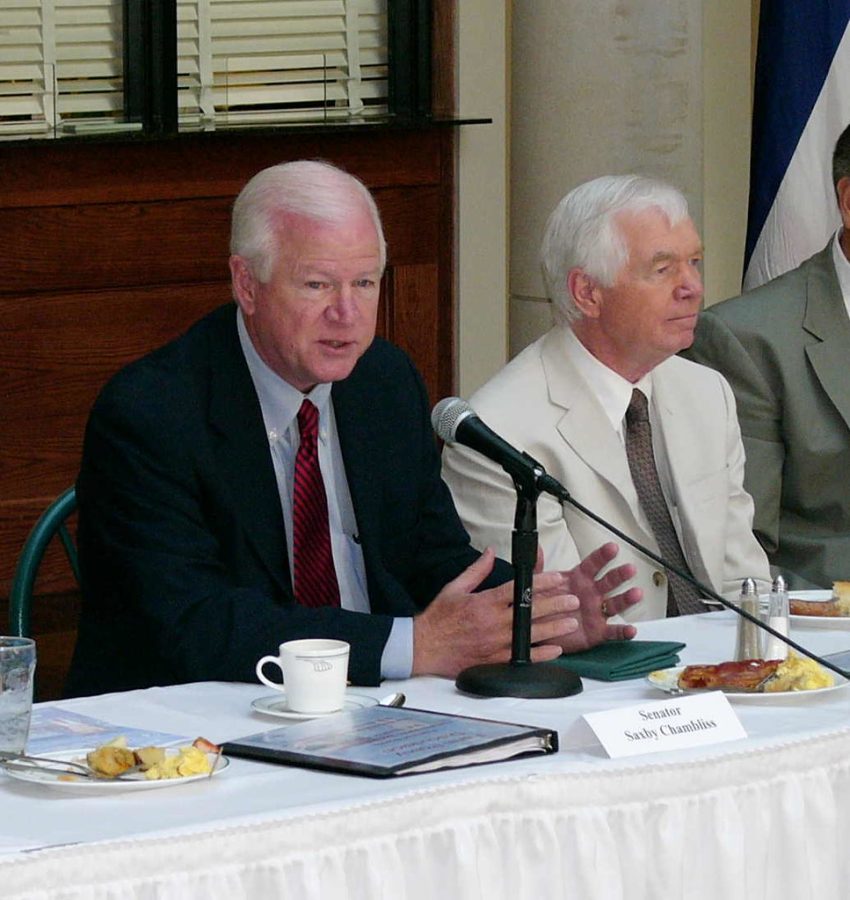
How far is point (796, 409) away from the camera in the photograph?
156 inches

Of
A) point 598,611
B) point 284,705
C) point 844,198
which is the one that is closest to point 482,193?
point 844,198

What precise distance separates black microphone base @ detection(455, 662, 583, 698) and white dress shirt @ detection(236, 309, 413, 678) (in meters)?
0.54

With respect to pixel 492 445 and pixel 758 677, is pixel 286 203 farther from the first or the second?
pixel 758 677

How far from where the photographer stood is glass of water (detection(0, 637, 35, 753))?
200 cm

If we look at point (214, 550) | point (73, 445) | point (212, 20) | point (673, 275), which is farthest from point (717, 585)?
point (212, 20)

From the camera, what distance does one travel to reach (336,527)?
2.97 metres

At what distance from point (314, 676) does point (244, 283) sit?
35.0 inches

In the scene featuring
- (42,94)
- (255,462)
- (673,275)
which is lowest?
(255,462)

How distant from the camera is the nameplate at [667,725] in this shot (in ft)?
6.69

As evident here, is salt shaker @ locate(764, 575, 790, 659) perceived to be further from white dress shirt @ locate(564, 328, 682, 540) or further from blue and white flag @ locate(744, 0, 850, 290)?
blue and white flag @ locate(744, 0, 850, 290)

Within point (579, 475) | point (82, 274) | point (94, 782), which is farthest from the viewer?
point (82, 274)

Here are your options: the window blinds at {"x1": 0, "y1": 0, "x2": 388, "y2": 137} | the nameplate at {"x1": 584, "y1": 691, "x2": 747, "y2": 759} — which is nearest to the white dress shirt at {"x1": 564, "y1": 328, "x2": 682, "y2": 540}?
the nameplate at {"x1": 584, "y1": 691, "x2": 747, "y2": 759}

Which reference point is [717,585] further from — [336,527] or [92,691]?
[92,691]

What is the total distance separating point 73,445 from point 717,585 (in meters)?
2.59
